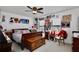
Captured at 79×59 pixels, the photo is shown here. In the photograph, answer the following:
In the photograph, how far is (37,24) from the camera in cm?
202

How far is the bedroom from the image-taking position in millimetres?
1923

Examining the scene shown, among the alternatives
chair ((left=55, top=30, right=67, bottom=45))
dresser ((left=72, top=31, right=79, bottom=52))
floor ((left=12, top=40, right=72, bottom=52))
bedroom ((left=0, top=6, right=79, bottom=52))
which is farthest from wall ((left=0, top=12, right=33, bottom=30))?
dresser ((left=72, top=31, right=79, bottom=52))

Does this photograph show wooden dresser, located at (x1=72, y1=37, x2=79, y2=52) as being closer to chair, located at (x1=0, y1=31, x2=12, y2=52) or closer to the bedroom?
the bedroom

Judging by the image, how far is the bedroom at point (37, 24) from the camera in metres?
1.92

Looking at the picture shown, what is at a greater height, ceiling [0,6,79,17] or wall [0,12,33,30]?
ceiling [0,6,79,17]

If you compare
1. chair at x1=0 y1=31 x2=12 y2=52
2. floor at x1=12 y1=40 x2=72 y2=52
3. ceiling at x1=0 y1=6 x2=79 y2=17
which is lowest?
floor at x1=12 y1=40 x2=72 y2=52

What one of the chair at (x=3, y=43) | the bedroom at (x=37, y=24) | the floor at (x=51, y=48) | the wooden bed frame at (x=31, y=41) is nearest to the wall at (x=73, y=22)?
the bedroom at (x=37, y=24)

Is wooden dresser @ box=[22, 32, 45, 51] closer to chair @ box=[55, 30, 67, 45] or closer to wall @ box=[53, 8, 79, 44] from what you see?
chair @ box=[55, 30, 67, 45]

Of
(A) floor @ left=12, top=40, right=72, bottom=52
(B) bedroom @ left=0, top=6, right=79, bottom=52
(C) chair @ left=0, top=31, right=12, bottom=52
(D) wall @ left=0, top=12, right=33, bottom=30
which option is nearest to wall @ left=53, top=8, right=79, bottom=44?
(B) bedroom @ left=0, top=6, right=79, bottom=52

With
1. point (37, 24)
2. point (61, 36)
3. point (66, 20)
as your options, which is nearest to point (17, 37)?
point (37, 24)

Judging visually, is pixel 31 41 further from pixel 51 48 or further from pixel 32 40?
pixel 51 48
